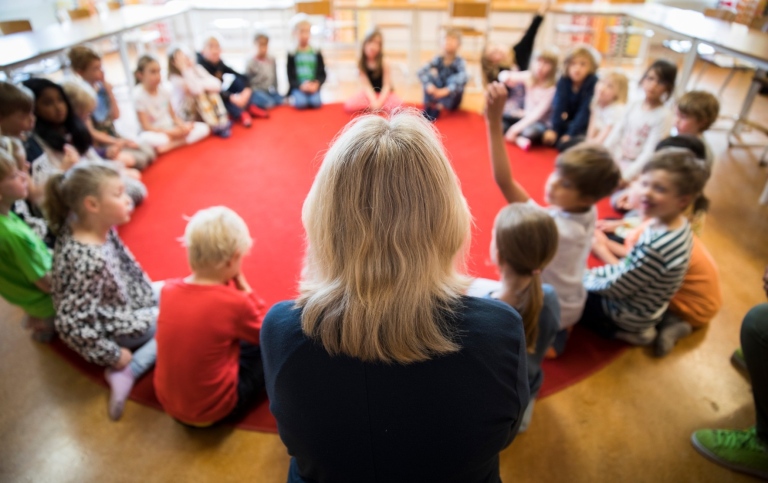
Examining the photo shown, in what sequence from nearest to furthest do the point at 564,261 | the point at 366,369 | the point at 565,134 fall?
the point at 366,369, the point at 564,261, the point at 565,134

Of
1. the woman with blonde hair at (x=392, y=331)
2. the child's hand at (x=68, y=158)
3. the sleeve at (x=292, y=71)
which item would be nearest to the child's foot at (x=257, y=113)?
the sleeve at (x=292, y=71)

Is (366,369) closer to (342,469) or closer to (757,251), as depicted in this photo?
(342,469)

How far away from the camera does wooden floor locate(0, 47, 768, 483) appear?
1.40 metres

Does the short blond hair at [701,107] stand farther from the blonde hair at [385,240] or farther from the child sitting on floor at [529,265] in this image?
the blonde hair at [385,240]

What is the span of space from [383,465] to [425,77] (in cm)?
403

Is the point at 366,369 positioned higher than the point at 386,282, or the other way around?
the point at 386,282

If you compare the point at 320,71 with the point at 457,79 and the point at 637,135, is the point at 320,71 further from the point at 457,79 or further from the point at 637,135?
the point at 637,135

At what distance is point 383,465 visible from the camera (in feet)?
2.46

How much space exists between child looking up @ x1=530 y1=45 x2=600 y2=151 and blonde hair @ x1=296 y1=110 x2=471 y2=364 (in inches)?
118

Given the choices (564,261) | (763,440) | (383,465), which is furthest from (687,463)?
(383,465)

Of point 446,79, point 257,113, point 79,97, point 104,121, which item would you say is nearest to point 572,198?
point 79,97

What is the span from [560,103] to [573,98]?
97mm

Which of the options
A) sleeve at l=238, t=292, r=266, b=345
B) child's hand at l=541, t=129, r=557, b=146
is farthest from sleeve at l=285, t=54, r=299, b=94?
sleeve at l=238, t=292, r=266, b=345

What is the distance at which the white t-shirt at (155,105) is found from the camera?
11.3ft
